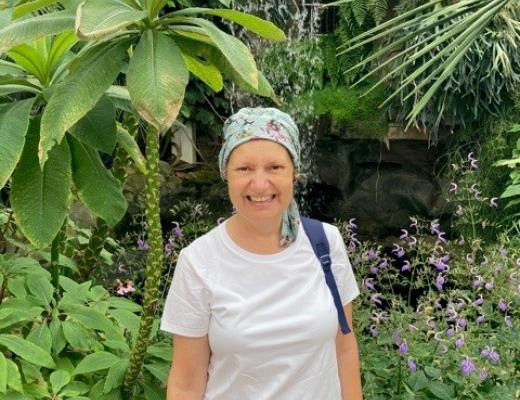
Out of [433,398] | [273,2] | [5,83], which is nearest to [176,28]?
[5,83]

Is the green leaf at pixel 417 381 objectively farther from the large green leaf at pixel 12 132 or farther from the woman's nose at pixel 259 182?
the large green leaf at pixel 12 132

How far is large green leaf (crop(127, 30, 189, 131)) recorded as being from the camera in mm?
1679

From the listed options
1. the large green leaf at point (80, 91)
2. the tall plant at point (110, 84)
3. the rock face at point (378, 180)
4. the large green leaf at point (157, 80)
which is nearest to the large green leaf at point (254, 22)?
the tall plant at point (110, 84)

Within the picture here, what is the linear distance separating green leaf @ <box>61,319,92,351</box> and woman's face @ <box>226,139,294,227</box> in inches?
32.0

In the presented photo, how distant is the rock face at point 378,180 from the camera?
602 cm

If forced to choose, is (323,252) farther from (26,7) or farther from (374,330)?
(374,330)

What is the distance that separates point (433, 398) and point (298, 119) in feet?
12.9

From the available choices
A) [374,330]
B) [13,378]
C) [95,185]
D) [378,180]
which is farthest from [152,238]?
[378,180]

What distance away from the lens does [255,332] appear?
1550 millimetres

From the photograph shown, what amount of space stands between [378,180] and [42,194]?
4389 mm

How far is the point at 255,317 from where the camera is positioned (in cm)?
156

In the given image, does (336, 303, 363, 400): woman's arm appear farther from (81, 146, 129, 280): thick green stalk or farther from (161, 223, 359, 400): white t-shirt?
(81, 146, 129, 280): thick green stalk

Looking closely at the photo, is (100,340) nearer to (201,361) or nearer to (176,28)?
(201,361)

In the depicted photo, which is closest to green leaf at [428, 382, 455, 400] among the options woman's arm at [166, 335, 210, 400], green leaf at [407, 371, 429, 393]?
green leaf at [407, 371, 429, 393]
